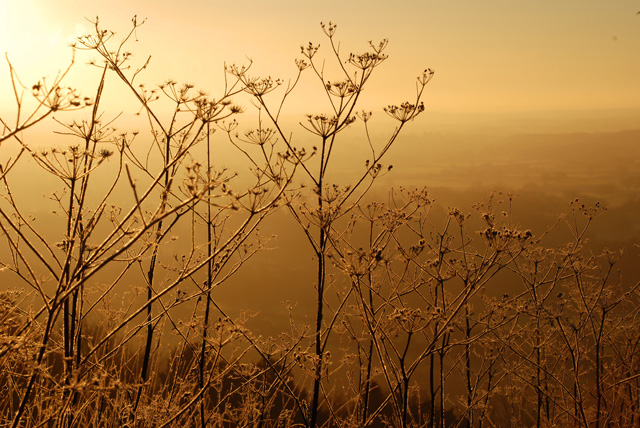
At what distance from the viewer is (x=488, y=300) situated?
732 centimetres

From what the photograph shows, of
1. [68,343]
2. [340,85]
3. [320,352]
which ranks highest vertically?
[340,85]

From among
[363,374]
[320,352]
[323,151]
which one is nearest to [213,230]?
[323,151]

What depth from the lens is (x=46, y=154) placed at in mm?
3404

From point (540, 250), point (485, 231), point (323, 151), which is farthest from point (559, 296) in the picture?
point (323, 151)

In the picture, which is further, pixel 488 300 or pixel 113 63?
pixel 488 300

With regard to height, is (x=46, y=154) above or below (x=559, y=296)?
above

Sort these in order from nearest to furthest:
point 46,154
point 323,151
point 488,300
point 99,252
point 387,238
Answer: point 99,252
point 46,154
point 323,151
point 387,238
point 488,300

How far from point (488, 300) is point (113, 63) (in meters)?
6.02

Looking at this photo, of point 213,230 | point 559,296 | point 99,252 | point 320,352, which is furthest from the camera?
point 559,296

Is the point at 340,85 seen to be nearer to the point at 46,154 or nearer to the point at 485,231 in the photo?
the point at 485,231

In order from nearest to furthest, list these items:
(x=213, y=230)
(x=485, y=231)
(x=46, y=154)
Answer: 1. (x=46, y=154)
2. (x=485, y=231)
3. (x=213, y=230)

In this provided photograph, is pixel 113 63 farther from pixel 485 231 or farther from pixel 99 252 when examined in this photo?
pixel 485 231

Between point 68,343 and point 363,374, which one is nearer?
point 68,343

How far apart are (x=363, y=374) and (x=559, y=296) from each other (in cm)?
301
